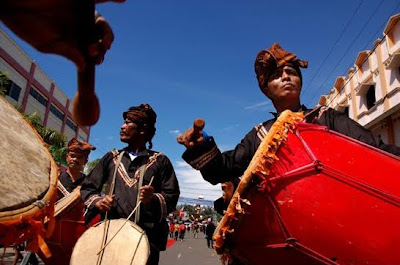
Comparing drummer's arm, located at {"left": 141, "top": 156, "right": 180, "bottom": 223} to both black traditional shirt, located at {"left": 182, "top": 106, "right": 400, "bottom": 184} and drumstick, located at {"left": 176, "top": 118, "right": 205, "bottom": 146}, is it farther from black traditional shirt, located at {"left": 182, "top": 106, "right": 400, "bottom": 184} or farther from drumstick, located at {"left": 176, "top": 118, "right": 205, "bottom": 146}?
drumstick, located at {"left": 176, "top": 118, "right": 205, "bottom": 146}

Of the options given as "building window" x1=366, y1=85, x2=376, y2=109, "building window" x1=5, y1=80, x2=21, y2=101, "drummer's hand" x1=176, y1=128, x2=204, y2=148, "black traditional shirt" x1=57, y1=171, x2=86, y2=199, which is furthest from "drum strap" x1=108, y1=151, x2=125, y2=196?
"building window" x1=5, y1=80, x2=21, y2=101

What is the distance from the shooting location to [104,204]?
2.64m

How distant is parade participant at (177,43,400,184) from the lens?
1.94 metres

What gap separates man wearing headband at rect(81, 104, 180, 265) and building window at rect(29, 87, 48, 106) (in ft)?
97.9

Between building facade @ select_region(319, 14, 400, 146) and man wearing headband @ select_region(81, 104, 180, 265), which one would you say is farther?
building facade @ select_region(319, 14, 400, 146)

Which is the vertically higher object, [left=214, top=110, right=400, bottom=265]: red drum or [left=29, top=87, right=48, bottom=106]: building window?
[left=29, top=87, right=48, bottom=106]: building window

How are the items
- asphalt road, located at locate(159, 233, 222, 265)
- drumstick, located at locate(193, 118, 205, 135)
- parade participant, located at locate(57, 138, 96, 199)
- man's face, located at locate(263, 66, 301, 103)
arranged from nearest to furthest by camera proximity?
drumstick, located at locate(193, 118, 205, 135), man's face, located at locate(263, 66, 301, 103), parade participant, located at locate(57, 138, 96, 199), asphalt road, located at locate(159, 233, 222, 265)

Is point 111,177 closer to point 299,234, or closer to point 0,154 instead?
point 0,154

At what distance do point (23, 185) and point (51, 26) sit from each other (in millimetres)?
1413

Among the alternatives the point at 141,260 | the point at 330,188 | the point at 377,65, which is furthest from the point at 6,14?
the point at 377,65

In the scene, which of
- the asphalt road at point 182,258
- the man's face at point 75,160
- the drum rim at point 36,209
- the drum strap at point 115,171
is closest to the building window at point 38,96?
the asphalt road at point 182,258

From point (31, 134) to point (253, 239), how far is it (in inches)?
70.5

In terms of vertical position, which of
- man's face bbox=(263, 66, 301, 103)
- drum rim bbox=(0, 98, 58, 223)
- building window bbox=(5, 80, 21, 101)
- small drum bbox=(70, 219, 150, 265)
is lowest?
small drum bbox=(70, 219, 150, 265)

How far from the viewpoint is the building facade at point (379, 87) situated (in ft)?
53.1
